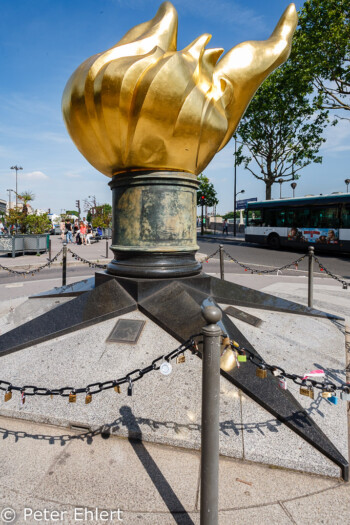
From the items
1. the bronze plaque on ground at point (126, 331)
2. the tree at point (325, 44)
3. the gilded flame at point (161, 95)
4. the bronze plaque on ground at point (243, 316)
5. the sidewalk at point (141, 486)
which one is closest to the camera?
the sidewalk at point (141, 486)

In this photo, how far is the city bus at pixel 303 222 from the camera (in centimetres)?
1712

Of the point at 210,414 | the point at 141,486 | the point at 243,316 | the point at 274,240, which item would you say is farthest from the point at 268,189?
the point at 210,414

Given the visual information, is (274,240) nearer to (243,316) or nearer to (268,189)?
(268,189)

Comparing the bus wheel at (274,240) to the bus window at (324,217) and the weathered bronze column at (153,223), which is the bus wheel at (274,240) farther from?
the weathered bronze column at (153,223)

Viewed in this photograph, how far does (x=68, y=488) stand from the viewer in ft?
7.02

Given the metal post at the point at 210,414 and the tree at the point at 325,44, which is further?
the tree at the point at 325,44

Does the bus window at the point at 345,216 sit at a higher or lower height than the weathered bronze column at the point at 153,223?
higher

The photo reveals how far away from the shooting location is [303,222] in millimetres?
19047

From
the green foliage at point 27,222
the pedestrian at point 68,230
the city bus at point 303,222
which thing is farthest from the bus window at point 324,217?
the pedestrian at point 68,230

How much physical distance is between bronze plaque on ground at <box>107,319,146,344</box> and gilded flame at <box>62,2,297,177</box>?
193cm

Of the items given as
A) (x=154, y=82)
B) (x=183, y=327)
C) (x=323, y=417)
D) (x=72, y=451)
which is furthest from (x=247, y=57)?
(x=72, y=451)

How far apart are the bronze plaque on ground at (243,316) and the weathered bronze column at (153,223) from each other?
2.27 feet

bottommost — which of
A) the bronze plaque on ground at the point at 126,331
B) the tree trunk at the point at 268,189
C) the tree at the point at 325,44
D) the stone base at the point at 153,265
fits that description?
the bronze plaque on ground at the point at 126,331

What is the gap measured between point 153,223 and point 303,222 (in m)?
16.7
